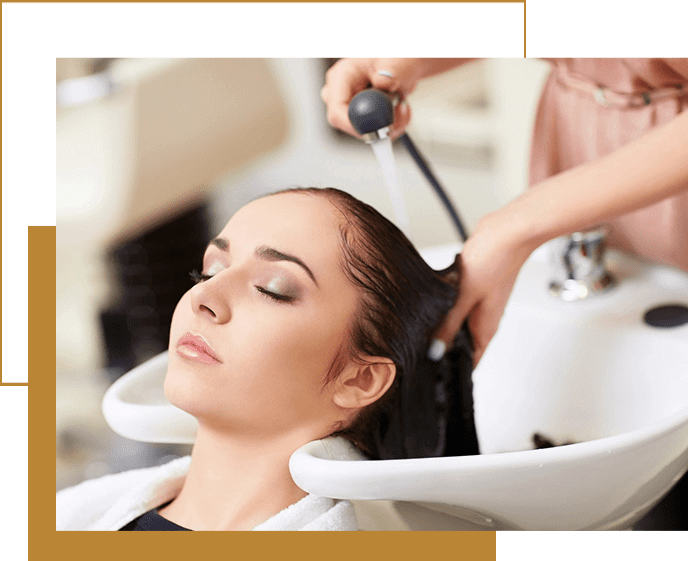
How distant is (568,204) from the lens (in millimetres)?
726

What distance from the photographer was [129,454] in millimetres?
880

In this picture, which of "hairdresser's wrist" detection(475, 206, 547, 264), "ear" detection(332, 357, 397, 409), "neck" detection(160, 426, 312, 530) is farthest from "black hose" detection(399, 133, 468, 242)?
"neck" detection(160, 426, 312, 530)

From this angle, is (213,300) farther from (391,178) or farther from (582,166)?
(582,166)

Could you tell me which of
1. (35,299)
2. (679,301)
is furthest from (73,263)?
(679,301)

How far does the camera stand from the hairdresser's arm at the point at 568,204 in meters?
0.71

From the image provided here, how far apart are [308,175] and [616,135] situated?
0.36 m

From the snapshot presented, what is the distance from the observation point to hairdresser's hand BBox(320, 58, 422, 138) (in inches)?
31.1

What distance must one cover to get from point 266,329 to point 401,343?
0.14 m

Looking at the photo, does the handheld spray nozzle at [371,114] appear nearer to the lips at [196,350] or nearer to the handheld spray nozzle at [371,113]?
the handheld spray nozzle at [371,113]

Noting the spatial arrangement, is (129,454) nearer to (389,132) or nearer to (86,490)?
(86,490)

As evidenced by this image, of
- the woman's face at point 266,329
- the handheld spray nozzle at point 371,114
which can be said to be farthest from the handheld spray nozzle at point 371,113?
the woman's face at point 266,329

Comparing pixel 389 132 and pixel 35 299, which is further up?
pixel 389 132

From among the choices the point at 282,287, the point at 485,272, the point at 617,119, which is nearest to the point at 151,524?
the point at 282,287

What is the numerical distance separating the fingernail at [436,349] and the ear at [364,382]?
54 mm
